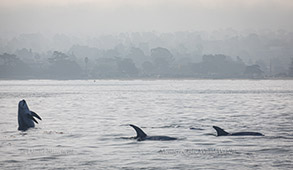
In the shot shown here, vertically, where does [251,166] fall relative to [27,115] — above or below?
below

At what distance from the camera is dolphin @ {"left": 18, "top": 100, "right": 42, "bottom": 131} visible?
32812mm

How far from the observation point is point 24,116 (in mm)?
34031

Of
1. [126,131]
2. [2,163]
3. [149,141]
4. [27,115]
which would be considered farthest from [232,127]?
[2,163]

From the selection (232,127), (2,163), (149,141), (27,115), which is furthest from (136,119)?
(2,163)

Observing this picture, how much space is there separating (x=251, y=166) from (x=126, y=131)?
13.9m

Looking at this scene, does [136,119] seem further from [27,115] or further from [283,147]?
[283,147]

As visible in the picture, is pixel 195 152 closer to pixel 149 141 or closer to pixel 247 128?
pixel 149 141

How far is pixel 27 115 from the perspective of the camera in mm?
33531

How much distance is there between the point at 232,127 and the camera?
38.2 m

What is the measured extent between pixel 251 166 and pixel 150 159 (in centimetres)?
411

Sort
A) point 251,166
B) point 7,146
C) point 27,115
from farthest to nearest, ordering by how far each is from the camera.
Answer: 1. point 27,115
2. point 7,146
3. point 251,166

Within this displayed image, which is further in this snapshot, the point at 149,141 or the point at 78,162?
the point at 149,141

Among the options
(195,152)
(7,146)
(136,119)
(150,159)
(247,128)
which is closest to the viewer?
(150,159)

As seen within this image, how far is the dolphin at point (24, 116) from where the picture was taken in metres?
32.8
